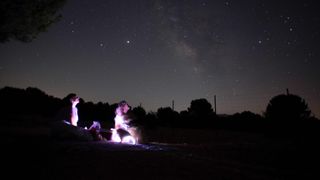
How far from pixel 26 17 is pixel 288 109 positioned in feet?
95.1

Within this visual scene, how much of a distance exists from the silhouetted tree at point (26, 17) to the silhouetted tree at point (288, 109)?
26.5 metres

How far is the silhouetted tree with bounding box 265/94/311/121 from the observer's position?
34287 mm

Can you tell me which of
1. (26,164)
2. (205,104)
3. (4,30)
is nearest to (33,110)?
(205,104)

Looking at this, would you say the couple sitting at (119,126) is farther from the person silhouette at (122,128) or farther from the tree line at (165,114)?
the tree line at (165,114)

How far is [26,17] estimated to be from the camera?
15.1 metres

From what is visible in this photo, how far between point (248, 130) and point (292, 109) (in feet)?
17.1

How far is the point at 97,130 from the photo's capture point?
49.5ft

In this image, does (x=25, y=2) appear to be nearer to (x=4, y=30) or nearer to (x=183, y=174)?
(x=4, y=30)

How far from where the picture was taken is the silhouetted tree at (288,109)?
3429cm

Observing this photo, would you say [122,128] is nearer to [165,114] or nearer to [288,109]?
[288,109]

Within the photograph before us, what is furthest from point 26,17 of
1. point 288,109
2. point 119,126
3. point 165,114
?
point 165,114

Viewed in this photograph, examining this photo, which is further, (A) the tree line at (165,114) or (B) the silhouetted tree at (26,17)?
(A) the tree line at (165,114)

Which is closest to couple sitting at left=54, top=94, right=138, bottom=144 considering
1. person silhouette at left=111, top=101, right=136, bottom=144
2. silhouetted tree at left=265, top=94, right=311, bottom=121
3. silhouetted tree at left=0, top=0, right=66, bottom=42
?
person silhouette at left=111, top=101, right=136, bottom=144

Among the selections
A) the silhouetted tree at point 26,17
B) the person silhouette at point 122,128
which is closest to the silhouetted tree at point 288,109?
the person silhouette at point 122,128
